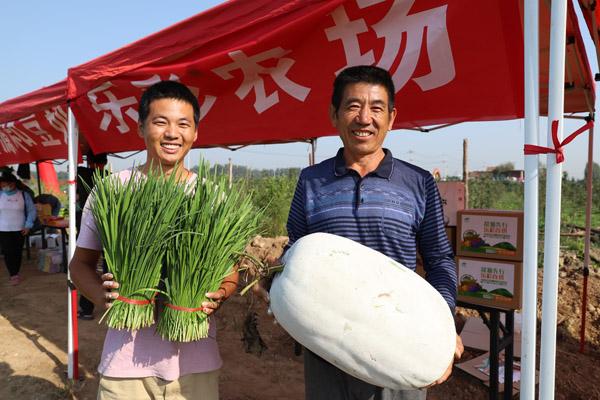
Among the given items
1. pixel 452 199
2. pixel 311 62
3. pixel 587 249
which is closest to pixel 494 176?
pixel 587 249

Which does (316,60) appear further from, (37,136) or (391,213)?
(37,136)

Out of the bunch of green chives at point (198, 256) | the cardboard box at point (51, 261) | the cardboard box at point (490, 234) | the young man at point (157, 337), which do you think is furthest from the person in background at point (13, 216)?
the cardboard box at point (490, 234)

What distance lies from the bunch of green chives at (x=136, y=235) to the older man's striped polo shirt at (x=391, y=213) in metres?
0.44

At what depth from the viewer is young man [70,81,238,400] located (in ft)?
4.05

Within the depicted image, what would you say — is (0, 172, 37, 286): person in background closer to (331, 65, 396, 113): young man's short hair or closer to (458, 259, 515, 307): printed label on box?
(458, 259, 515, 307): printed label on box

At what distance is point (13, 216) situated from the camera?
5.64 metres

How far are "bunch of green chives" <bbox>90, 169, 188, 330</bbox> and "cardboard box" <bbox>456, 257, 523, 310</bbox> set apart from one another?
1.91 m

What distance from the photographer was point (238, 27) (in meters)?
1.88

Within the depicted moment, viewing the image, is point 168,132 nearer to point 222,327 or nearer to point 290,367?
point 290,367

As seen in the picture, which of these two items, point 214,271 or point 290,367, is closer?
point 214,271

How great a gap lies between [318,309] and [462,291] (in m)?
1.74

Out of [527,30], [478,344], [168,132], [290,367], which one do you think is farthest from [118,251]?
[478,344]

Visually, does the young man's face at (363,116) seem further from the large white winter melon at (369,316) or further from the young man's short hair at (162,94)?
the young man's short hair at (162,94)

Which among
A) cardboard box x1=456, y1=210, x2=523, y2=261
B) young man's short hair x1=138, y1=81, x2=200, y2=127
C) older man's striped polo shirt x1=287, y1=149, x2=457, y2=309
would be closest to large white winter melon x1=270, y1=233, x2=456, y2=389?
older man's striped polo shirt x1=287, y1=149, x2=457, y2=309
